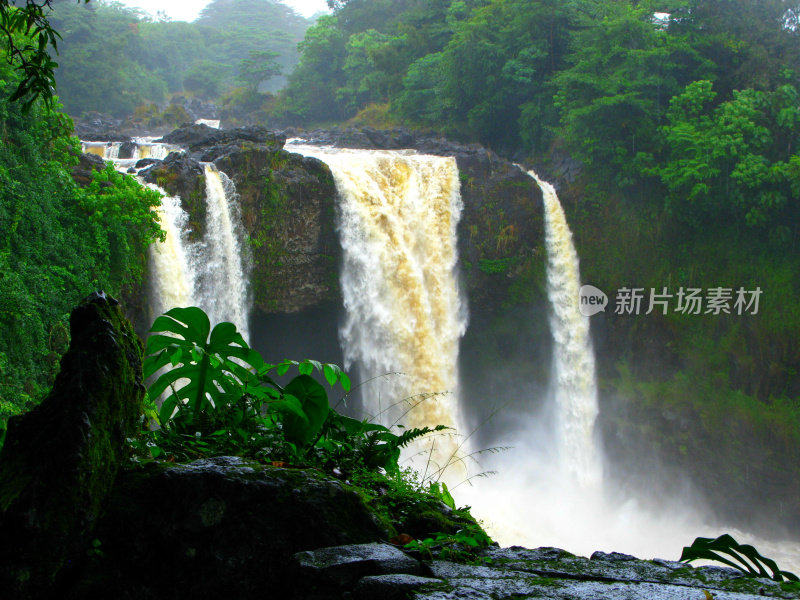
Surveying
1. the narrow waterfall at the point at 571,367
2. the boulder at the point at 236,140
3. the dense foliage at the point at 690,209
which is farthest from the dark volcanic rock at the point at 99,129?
the narrow waterfall at the point at 571,367

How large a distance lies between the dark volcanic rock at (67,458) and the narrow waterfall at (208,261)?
9.50 meters

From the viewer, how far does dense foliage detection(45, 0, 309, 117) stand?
2920 centimetres

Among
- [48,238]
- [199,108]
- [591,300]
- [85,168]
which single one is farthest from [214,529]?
[199,108]

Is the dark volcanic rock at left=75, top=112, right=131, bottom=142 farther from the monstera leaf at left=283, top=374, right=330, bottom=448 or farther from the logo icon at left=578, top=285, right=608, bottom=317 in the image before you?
the monstera leaf at left=283, top=374, right=330, bottom=448

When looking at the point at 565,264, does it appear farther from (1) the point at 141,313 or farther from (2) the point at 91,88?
(2) the point at 91,88

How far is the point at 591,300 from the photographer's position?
1605 centimetres

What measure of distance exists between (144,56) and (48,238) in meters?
32.6

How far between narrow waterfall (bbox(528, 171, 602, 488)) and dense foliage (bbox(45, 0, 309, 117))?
51.3 feet

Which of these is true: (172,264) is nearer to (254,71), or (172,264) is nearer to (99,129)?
(99,129)

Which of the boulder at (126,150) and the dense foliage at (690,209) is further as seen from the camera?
the boulder at (126,150)

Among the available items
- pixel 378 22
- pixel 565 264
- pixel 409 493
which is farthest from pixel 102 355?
pixel 378 22

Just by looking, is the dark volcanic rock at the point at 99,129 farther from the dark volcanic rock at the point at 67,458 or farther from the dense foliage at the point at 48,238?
the dark volcanic rock at the point at 67,458

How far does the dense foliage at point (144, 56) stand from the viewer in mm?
29203

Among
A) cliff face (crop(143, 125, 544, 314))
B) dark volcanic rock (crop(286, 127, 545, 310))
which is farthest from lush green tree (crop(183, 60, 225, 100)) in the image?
dark volcanic rock (crop(286, 127, 545, 310))
